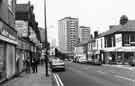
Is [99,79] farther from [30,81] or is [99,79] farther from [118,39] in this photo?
[118,39]

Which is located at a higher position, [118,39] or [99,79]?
[118,39]

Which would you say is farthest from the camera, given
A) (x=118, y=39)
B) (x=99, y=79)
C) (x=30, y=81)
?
(x=118, y=39)

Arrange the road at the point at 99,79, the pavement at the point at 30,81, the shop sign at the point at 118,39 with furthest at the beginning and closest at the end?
1. the shop sign at the point at 118,39
2. the road at the point at 99,79
3. the pavement at the point at 30,81

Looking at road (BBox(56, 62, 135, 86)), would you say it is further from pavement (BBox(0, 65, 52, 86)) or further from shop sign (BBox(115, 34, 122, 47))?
shop sign (BBox(115, 34, 122, 47))

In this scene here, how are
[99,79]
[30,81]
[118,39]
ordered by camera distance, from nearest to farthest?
[30,81]
[99,79]
[118,39]

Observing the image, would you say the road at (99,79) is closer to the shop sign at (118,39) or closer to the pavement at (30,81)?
the pavement at (30,81)

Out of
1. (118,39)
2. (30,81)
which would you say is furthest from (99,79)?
(118,39)

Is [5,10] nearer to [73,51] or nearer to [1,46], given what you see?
[1,46]

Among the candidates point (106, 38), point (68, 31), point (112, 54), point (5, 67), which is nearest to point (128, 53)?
point (112, 54)

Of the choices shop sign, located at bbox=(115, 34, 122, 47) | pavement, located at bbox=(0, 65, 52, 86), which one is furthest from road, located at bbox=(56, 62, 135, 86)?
shop sign, located at bbox=(115, 34, 122, 47)

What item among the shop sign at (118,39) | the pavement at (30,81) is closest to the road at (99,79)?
the pavement at (30,81)

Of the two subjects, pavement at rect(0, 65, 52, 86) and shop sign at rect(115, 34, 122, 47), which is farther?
shop sign at rect(115, 34, 122, 47)

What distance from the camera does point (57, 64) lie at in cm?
3416

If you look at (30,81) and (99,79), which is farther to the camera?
(99,79)
